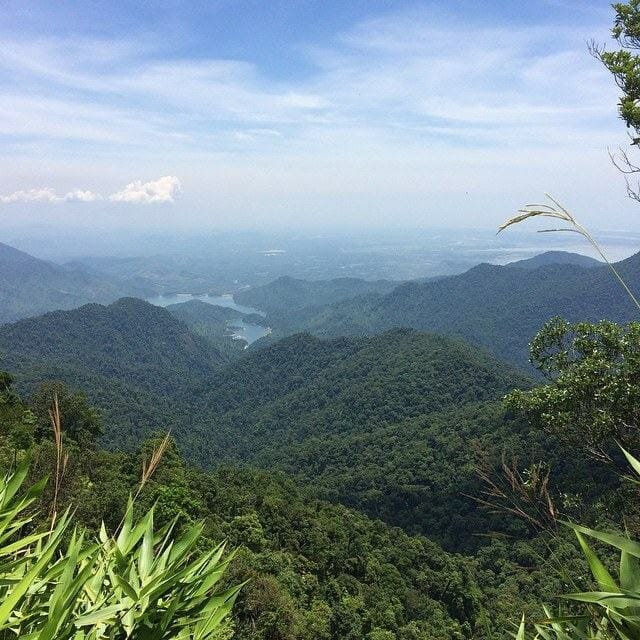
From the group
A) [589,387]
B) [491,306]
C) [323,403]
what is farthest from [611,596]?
[491,306]

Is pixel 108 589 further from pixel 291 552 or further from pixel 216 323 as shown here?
pixel 216 323

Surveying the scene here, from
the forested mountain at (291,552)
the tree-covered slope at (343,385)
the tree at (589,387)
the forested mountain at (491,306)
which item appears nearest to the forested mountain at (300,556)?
the forested mountain at (291,552)

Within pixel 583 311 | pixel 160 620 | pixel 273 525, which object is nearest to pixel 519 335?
pixel 583 311

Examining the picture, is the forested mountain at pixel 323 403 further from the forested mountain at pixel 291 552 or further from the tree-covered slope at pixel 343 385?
the forested mountain at pixel 291 552

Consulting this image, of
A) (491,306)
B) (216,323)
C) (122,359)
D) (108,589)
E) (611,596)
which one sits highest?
(611,596)

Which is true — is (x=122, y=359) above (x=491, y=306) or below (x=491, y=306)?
below

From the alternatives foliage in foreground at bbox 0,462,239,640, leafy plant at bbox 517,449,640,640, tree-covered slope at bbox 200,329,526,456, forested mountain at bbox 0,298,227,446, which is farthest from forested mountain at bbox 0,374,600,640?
forested mountain at bbox 0,298,227,446
